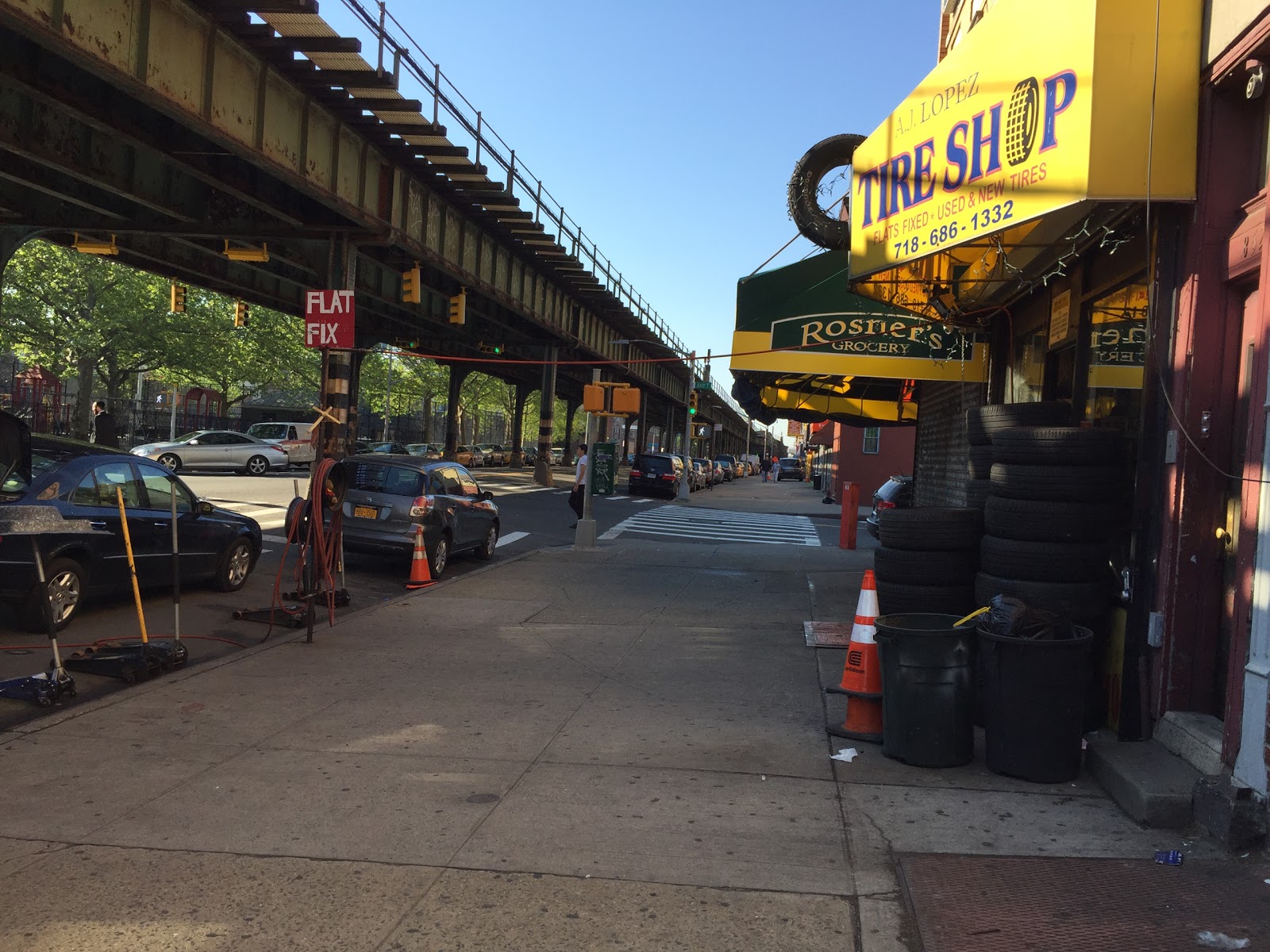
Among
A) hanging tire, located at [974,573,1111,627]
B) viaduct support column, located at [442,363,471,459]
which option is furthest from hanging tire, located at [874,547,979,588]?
viaduct support column, located at [442,363,471,459]

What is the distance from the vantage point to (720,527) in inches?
1005

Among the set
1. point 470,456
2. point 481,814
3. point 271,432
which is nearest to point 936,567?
point 481,814

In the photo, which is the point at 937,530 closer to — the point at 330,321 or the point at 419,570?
the point at 330,321

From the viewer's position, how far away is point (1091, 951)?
144 inches

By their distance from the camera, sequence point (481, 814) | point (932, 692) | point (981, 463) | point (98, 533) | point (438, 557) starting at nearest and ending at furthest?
point (481, 814) < point (932, 692) < point (981, 463) < point (98, 533) < point (438, 557)

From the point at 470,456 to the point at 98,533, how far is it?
4762cm

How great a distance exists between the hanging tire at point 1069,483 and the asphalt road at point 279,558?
5937mm

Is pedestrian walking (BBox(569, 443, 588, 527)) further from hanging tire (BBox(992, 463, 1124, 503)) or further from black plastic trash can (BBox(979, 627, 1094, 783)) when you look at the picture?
black plastic trash can (BBox(979, 627, 1094, 783))

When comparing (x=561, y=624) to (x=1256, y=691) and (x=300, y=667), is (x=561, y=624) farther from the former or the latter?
(x=1256, y=691)

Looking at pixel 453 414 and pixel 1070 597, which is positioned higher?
pixel 453 414

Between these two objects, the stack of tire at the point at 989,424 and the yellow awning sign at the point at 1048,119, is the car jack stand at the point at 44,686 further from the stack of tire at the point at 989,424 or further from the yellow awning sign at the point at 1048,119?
the yellow awning sign at the point at 1048,119

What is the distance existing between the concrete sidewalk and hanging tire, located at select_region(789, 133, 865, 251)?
6528 mm

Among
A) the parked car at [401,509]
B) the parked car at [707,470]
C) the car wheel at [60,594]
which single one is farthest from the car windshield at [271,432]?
the car wheel at [60,594]

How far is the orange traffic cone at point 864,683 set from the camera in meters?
6.47
